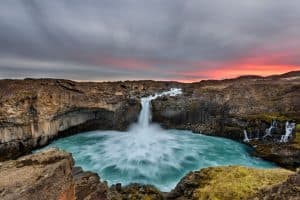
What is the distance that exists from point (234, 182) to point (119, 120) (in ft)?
102

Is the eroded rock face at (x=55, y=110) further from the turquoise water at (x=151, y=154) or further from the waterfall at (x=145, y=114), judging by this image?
the turquoise water at (x=151, y=154)

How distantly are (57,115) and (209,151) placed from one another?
765 inches

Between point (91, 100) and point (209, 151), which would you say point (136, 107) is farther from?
point (209, 151)

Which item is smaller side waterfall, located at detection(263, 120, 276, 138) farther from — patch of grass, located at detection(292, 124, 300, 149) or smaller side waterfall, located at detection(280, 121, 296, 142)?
patch of grass, located at detection(292, 124, 300, 149)

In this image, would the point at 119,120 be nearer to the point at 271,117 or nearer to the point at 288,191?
the point at 271,117

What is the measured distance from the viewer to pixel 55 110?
34.0 meters

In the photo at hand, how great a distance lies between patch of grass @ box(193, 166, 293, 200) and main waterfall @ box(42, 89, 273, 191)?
24.6ft

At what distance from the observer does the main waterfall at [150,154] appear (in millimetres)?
24112

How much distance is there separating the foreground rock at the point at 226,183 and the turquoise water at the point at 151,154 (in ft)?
22.6

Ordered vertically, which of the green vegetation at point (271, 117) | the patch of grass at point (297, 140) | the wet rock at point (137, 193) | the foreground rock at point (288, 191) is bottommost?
the wet rock at point (137, 193)

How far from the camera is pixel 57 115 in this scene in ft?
115

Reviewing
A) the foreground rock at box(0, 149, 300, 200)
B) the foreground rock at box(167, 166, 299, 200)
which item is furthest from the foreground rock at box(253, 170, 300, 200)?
the foreground rock at box(167, 166, 299, 200)

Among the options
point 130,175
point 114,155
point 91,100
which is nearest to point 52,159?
point 130,175

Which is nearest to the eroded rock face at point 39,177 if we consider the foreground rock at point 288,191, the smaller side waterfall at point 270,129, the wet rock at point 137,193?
the foreground rock at point 288,191
